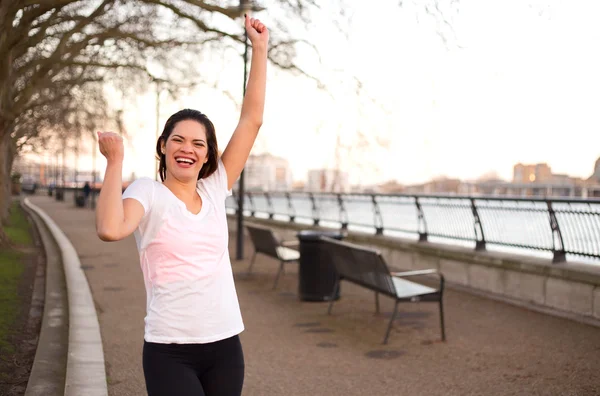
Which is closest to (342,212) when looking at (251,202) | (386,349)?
(251,202)

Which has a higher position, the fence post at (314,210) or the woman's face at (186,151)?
the woman's face at (186,151)

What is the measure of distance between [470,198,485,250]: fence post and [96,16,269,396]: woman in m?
8.62

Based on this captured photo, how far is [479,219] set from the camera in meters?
10.8

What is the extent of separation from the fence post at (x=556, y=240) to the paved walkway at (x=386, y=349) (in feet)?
2.71

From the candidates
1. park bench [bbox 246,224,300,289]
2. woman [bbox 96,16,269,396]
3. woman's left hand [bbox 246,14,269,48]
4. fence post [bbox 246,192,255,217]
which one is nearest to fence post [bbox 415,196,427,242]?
park bench [bbox 246,224,300,289]

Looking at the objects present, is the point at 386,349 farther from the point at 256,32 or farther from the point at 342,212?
the point at 342,212

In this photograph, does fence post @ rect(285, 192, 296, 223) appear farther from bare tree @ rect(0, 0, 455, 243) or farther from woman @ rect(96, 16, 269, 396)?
woman @ rect(96, 16, 269, 396)

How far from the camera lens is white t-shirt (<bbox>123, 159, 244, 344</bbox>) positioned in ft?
7.45

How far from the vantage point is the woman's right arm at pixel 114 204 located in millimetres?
2057

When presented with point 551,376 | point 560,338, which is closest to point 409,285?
point 560,338

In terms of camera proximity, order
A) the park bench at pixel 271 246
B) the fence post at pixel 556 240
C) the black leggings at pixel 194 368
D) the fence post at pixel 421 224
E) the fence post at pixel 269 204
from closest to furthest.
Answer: the black leggings at pixel 194 368 → the fence post at pixel 556 240 → the park bench at pixel 271 246 → the fence post at pixel 421 224 → the fence post at pixel 269 204

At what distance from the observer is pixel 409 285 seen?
25.1 feet

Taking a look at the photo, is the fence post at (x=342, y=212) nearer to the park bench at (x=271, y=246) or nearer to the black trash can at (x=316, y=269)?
the park bench at (x=271, y=246)

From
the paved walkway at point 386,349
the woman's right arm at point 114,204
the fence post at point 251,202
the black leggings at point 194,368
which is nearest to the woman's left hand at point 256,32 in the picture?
the woman's right arm at point 114,204
